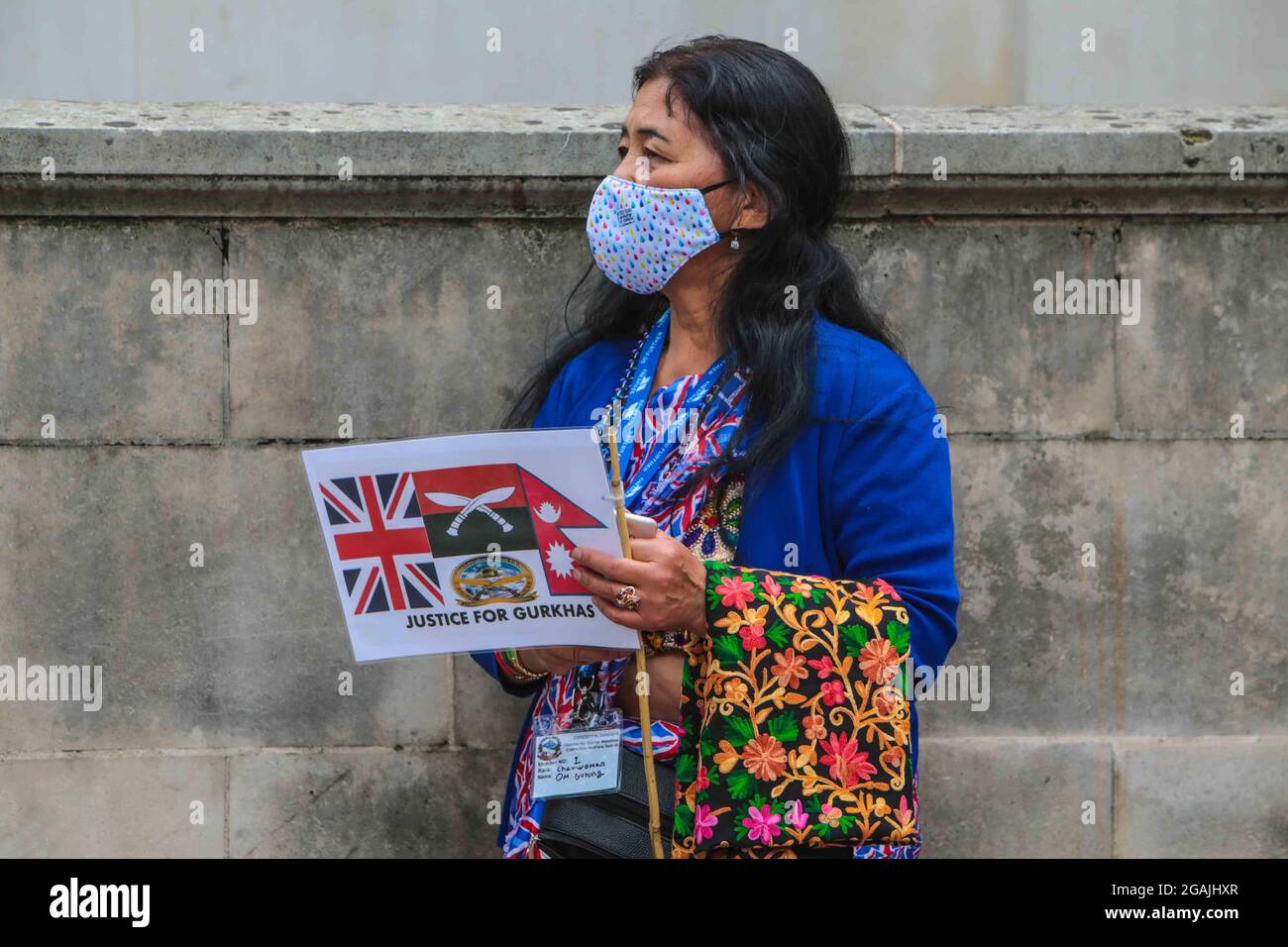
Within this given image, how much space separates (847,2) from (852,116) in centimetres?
52

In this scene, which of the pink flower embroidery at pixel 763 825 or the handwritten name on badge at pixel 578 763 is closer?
the pink flower embroidery at pixel 763 825

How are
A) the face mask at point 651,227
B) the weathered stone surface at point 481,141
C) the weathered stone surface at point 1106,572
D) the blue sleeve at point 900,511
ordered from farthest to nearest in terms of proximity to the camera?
the weathered stone surface at point 1106,572
the weathered stone surface at point 481,141
the face mask at point 651,227
the blue sleeve at point 900,511

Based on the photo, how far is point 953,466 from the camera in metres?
3.78

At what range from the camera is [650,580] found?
2.32 m

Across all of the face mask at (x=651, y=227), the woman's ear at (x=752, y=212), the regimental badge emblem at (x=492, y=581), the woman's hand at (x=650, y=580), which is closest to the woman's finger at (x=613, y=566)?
the woman's hand at (x=650, y=580)

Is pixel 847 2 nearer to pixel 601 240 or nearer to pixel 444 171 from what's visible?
pixel 444 171

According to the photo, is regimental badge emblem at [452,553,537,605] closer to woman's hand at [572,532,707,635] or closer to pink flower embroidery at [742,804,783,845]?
woman's hand at [572,532,707,635]

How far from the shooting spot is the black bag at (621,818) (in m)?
2.50

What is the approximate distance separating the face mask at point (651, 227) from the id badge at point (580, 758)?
81 cm

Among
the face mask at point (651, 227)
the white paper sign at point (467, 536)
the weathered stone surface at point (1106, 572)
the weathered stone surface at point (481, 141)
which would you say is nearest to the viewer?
the white paper sign at point (467, 536)

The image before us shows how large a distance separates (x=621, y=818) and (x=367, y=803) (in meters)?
1.46

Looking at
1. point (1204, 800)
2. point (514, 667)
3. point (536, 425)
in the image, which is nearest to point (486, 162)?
point (536, 425)

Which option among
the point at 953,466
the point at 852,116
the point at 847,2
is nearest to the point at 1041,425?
the point at 953,466

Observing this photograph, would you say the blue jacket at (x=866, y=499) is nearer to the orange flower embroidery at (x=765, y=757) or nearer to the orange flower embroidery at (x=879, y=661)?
the orange flower embroidery at (x=879, y=661)
